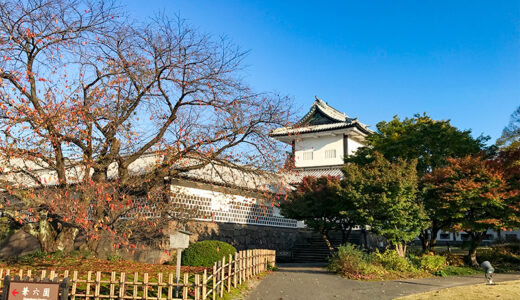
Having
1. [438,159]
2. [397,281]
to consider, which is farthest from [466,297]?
[438,159]

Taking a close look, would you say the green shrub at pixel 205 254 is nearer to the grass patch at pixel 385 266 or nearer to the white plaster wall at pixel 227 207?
the white plaster wall at pixel 227 207

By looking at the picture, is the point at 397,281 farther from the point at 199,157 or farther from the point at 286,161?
the point at 199,157

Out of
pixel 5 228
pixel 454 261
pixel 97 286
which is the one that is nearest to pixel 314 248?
pixel 454 261

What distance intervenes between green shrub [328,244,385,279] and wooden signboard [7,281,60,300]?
9605 mm

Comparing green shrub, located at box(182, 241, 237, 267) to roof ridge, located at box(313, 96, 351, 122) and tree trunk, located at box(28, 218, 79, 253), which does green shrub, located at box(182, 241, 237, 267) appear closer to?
tree trunk, located at box(28, 218, 79, 253)

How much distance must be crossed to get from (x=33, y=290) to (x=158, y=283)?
250 cm

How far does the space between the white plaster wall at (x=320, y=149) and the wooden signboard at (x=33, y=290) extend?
24655 mm

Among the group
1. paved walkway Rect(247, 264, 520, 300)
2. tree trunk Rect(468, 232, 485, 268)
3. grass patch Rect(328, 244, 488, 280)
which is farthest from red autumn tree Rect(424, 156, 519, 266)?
paved walkway Rect(247, 264, 520, 300)

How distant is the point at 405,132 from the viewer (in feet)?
80.5

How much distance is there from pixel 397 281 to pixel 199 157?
808cm

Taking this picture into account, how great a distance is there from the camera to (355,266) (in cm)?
1457

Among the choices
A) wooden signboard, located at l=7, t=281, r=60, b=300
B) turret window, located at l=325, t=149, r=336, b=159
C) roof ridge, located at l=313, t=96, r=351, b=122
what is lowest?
wooden signboard, located at l=7, t=281, r=60, b=300

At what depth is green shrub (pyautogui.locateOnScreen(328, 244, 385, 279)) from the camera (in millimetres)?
14414

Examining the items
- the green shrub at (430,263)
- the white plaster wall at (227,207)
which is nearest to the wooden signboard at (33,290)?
the white plaster wall at (227,207)
